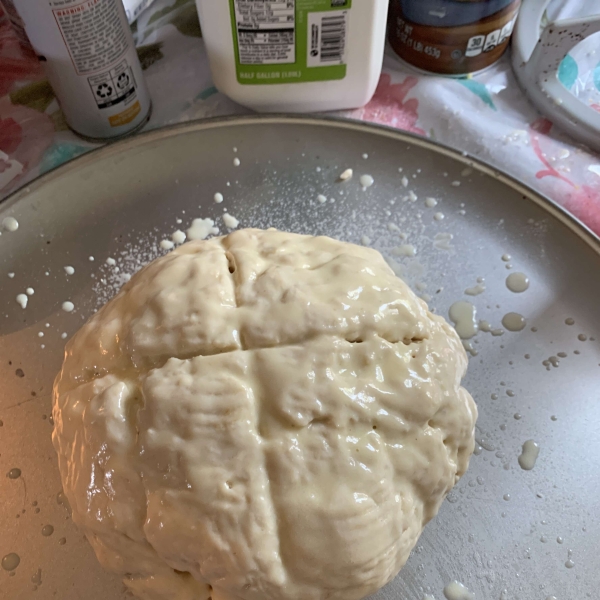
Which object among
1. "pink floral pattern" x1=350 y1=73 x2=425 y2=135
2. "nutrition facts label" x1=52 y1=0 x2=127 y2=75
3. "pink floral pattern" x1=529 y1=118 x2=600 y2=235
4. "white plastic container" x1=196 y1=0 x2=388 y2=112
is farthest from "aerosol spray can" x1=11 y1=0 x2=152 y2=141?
"pink floral pattern" x1=529 y1=118 x2=600 y2=235

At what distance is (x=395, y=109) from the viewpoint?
98 centimetres

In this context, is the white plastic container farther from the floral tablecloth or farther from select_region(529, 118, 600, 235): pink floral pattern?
select_region(529, 118, 600, 235): pink floral pattern

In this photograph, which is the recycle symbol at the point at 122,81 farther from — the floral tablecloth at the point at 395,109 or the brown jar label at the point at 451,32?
the brown jar label at the point at 451,32

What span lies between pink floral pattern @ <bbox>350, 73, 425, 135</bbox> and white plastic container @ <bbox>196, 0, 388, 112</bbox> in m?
0.06

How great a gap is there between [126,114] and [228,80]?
6.7 inches

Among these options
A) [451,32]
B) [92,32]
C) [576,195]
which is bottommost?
[576,195]

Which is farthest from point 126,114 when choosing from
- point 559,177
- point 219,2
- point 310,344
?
point 559,177

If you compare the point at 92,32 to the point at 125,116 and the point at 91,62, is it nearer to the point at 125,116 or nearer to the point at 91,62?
the point at 91,62

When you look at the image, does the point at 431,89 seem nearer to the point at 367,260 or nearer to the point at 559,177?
the point at 559,177

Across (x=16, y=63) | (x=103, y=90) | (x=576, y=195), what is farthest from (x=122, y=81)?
(x=576, y=195)

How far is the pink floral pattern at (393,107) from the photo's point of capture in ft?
3.16

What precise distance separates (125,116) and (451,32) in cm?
55

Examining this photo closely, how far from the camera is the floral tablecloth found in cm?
91

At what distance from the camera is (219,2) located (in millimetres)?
749
